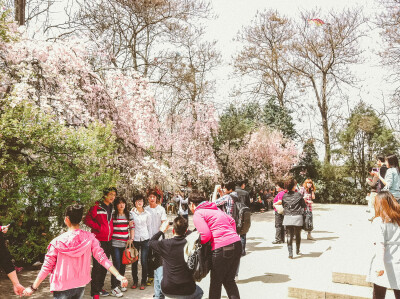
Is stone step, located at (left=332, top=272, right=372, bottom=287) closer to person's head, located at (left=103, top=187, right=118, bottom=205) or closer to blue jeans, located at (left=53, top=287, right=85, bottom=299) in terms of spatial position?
person's head, located at (left=103, top=187, right=118, bottom=205)

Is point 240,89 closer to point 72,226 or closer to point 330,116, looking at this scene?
point 330,116

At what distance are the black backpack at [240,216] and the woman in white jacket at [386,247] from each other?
2.67m

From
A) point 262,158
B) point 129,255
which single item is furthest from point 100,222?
point 262,158

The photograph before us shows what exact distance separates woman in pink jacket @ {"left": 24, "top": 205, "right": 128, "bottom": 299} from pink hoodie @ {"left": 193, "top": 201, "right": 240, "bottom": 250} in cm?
105

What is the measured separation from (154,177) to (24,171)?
4993 millimetres

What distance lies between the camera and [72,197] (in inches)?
223

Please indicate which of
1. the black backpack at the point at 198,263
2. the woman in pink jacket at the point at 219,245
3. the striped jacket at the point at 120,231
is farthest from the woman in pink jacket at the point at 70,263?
the striped jacket at the point at 120,231

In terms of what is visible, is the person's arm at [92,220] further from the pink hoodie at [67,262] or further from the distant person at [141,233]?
the pink hoodie at [67,262]

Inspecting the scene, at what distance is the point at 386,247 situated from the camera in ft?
12.4

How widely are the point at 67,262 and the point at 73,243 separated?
18 cm

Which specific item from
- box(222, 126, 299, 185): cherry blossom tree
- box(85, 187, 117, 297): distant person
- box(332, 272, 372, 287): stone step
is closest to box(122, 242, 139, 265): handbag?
box(85, 187, 117, 297): distant person

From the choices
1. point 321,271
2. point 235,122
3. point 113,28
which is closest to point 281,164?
point 235,122

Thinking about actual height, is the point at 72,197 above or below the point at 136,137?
below

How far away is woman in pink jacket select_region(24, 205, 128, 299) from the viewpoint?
3293 millimetres
